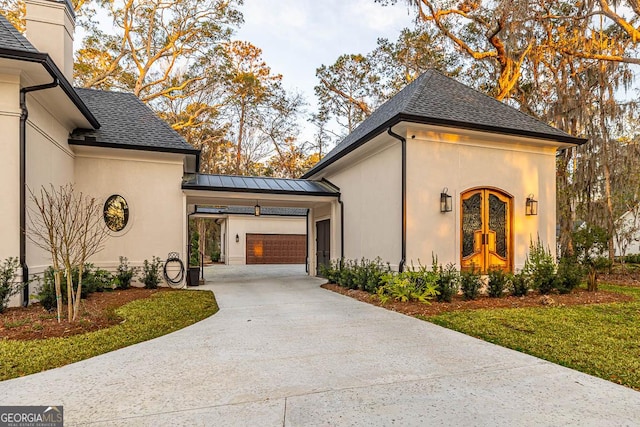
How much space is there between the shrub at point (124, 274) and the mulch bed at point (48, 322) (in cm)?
201

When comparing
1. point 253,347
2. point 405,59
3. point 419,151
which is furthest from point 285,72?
point 253,347

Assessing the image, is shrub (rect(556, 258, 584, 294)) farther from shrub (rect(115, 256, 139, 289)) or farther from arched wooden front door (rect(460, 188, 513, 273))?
shrub (rect(115, 256, 139, 289))

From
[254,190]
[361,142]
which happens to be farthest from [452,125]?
[254,190]

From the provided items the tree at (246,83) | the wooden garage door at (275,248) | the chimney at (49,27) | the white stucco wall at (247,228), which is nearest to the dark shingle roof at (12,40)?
the chimney at (49,27)

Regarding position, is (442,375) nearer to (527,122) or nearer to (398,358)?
(398,358)

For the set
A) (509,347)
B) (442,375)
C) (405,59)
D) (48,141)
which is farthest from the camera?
(405,59)

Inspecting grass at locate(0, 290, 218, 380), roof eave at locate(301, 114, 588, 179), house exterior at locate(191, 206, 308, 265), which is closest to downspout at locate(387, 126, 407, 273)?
roof eave at locate(301, 114, 588, 179)

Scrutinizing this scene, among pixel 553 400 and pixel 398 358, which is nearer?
pixel 553 400

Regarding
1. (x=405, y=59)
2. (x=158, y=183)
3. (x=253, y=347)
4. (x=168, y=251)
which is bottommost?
(x=253, y=347)

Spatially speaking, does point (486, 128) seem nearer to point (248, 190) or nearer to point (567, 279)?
point (567, 279)

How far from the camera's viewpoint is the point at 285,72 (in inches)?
864

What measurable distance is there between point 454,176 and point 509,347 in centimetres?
465

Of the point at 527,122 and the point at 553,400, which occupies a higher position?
the point at 527,122

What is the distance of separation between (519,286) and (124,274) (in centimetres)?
873
